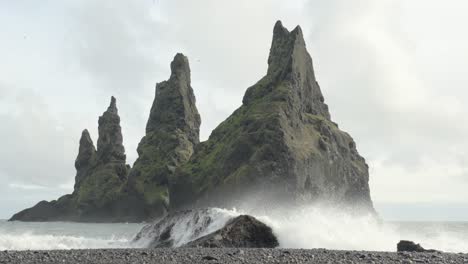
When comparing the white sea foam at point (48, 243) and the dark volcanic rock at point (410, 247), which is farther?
the white sea foam at point (48, 243)

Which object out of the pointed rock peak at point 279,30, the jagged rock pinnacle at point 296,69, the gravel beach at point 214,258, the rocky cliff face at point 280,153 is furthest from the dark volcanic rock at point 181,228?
the pointed rock peak at point 279,30

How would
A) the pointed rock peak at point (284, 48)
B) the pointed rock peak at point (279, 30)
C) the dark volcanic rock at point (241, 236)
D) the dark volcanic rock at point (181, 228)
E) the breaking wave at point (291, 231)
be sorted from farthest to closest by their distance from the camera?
the pointed rock peak at point (279, 30) → the pointed rock peak at point (284, 48) → the dark volcanic rock at point (181, 228) → the breaking wave at point (291, 231) → the dark volcanic rock at point (241, 236)

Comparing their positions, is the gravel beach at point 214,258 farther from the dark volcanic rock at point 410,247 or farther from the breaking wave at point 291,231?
the breaking wave at point 291,231

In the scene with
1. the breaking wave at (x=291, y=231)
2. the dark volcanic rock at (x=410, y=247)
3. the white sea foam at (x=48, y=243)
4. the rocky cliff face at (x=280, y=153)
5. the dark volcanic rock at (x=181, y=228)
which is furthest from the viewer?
the rocky cliff face at (x=280, y=153)

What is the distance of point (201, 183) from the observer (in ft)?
488

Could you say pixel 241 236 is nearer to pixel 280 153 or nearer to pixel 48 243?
pixel 48 243

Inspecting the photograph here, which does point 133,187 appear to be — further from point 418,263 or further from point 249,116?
point 418,263

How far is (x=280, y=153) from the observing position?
136 m

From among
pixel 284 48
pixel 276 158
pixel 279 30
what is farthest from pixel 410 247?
pixel 279 30

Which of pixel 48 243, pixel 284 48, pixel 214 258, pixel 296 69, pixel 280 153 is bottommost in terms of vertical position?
pixel 214 258

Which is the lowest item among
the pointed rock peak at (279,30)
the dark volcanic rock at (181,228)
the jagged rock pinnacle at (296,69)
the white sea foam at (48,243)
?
the white sea foam at (48,243)

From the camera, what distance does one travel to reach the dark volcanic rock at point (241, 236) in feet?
109

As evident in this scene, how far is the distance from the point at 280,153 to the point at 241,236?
102 m

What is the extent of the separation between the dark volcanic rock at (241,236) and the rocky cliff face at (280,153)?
9187cm
